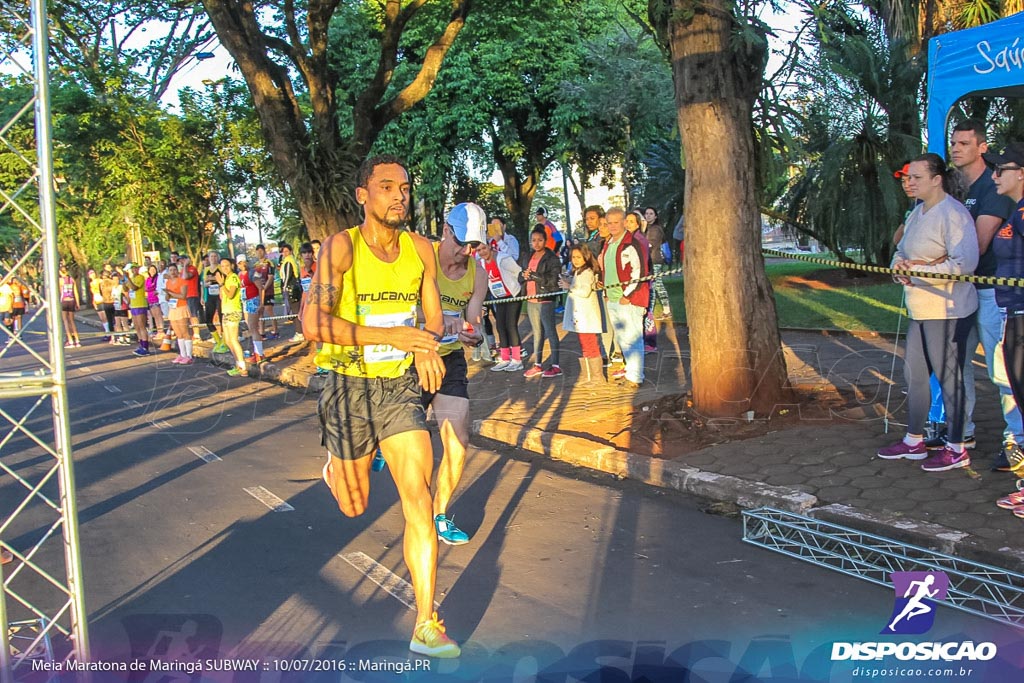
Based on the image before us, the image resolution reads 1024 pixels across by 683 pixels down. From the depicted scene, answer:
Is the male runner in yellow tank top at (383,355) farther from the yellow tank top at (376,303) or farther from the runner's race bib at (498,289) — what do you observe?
the runner's race bib at (498,289)

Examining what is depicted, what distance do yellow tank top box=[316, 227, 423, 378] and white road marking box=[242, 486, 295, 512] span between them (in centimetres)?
255

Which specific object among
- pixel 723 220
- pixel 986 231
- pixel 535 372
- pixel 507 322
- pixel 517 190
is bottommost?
pixel 535 372

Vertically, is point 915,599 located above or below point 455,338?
below

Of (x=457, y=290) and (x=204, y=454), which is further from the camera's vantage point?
(x=204, y=454)

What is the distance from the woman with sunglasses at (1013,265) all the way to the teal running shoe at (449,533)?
3396 mm

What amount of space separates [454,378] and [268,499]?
1982 millimetres

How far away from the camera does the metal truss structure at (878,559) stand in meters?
4.30

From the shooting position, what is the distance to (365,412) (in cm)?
422

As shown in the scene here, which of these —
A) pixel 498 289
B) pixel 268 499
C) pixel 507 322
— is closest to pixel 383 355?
pixel 268 499

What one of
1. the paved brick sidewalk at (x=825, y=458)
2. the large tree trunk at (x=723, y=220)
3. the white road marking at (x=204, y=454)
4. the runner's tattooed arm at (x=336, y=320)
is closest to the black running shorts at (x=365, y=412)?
the runner's tattooed arm at (x=336, y=320)

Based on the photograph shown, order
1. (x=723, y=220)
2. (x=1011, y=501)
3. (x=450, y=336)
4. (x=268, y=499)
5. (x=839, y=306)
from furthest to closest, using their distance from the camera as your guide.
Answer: (x=839, y=306) < (x=723, y=220) < (x=268, y=499) < (x=450, y=336) < (x=1011, y=501)

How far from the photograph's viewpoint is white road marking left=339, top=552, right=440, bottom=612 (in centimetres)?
473

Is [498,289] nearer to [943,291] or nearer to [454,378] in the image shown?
[454,378]

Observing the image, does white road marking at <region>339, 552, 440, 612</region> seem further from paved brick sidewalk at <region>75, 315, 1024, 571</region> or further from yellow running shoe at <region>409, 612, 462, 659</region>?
paved brick sidewalk at <region>75, 315, 1024, 571</region>
